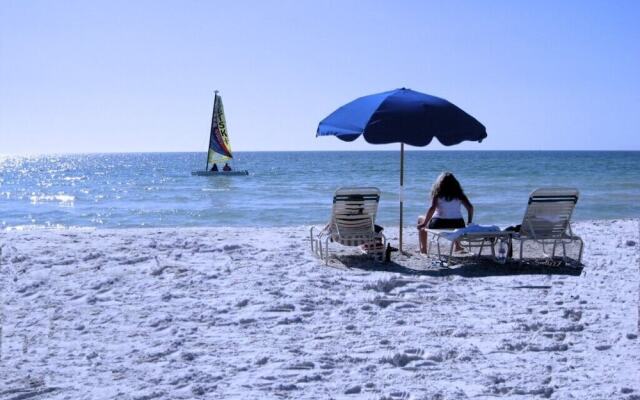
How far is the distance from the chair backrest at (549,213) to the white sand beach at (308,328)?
1.33ft

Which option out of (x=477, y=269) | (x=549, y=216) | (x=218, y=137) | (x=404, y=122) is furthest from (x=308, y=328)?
(x=218, y=137)

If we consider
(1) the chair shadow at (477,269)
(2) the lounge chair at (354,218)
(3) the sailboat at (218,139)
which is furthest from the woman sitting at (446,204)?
(3) the sailboat at (218,139)

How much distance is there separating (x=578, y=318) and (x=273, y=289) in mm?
2211

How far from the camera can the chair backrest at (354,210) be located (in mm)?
6492

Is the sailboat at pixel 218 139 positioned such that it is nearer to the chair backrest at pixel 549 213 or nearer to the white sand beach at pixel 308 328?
the white sand beach at pixel 308 328

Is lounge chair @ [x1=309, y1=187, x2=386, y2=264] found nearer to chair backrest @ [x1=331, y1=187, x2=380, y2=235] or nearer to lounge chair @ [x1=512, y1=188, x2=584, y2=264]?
chair backrest @ [x1=331, y1=187, x2=380, y2=235]

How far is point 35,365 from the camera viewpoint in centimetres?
355

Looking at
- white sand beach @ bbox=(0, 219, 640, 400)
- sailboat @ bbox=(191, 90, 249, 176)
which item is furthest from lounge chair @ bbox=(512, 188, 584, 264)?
sailboat @ bbox=(191, 90, 249, 176)

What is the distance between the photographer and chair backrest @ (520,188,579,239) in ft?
20.6

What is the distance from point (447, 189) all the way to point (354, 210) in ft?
3.12

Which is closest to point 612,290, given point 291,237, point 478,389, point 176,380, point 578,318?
point 578,318

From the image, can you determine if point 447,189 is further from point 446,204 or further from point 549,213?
point 549,213

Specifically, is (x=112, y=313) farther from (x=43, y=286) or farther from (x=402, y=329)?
(x=402, y=329)

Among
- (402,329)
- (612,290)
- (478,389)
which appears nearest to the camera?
(478,389)
